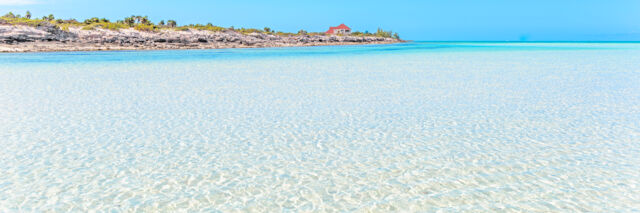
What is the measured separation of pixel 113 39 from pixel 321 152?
58.6m

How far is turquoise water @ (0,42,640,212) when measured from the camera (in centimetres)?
458

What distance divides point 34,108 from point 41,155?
193 inches

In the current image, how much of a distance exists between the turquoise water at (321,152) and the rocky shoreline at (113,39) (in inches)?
1700

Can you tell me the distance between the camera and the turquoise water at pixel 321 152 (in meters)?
4.58

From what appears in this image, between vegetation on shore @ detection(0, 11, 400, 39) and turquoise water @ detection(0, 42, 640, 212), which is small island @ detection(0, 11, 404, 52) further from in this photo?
turquoise water @ detection(0, 42, 640, 212)

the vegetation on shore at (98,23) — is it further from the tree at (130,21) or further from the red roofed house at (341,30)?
the red roofed house at (341,30)

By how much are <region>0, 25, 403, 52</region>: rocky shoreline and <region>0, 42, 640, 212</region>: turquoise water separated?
4317 centimetres

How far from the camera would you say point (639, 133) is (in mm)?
7281

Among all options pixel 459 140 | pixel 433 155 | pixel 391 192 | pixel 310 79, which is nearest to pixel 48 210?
pixel 391 192

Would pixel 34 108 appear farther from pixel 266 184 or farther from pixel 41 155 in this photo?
pixel 266 184

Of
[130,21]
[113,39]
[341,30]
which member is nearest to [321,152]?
[113,39]

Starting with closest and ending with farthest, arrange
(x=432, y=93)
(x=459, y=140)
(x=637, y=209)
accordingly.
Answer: (x=637, y=209)
(x=459, y=140)
(x=432, y=93)

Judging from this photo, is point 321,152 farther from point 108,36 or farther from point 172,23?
point 172,23

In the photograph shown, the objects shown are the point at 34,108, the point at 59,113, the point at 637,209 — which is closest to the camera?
the point at 637,209
